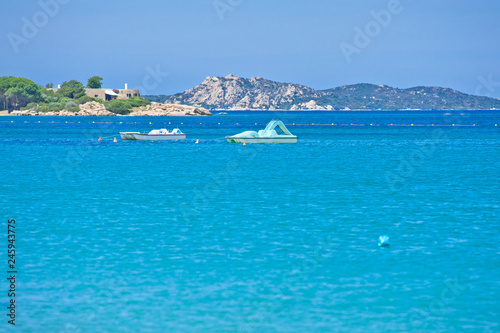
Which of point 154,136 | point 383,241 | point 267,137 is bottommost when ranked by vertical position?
point 383,241

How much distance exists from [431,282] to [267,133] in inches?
3020

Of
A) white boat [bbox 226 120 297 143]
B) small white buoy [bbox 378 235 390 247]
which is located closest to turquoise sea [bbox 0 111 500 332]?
small white buoy [bbox 378 235 390 247]

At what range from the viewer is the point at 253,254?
1001 inches

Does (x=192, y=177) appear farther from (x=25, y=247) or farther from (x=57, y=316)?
(x=57, y=316)

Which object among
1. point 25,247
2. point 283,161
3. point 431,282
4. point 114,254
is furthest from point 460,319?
point 283,161

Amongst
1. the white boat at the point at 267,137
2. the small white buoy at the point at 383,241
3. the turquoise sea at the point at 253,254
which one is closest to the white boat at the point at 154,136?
the white boat at the point at 267,137

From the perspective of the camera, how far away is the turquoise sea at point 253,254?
18.6m

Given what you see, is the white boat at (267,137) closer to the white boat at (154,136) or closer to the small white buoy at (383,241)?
the white boat at (154,136)

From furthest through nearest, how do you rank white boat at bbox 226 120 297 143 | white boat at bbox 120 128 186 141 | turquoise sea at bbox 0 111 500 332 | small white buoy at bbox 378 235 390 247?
white boat at bbox 120 128 186 141
white boat at bbox 226 120 297 143
small white buoy at bbox 378 235 390 247
turquoise sea at bbox 0 111 500 332

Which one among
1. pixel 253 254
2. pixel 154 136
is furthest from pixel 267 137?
pixel 253 254

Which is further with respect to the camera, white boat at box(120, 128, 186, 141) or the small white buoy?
white boat at box(120, 128, 186, 141)

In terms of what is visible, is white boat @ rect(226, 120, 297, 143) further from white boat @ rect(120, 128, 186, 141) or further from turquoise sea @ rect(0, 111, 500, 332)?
turquoise sea @ rect(0, 111, 500, 332)

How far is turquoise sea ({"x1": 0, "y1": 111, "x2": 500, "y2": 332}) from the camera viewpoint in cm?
1861

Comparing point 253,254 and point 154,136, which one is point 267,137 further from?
point 253,254
